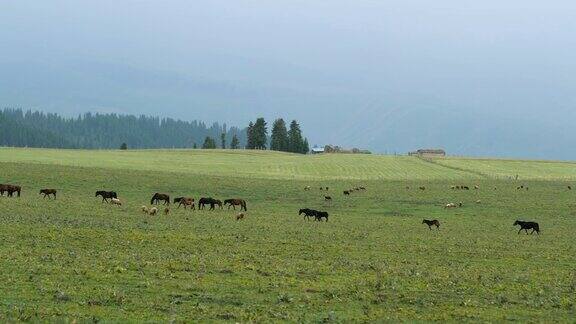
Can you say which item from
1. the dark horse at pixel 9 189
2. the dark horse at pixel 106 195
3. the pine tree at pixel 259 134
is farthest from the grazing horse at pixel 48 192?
the pine tree at pixel 259 134

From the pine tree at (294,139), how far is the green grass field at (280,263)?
438ft

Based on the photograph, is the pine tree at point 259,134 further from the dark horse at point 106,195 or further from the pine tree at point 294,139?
the dark horse at point 106,195

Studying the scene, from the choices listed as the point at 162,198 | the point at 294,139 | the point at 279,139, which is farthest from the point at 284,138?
the point at 162,198

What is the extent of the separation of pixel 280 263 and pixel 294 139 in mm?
166732

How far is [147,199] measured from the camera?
5438 cm

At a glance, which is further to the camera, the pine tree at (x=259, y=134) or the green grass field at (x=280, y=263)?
the pine tree at (x=259, y=134)

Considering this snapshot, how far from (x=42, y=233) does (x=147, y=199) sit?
26.3 meters

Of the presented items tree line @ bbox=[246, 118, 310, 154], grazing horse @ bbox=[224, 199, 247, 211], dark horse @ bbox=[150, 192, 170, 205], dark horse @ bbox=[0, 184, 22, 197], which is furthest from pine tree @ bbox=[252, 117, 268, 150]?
dark horse @ bbox=[0, 184, 22, 197]

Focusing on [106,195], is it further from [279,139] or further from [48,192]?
[279,139]

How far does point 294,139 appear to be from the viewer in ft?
625

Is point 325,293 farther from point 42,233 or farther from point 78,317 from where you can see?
point 42,233

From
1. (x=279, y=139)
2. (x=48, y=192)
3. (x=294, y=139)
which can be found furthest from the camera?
(x=294, y=139)

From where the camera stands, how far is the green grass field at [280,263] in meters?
17.2

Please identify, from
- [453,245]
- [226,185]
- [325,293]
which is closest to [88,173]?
[226,185]
